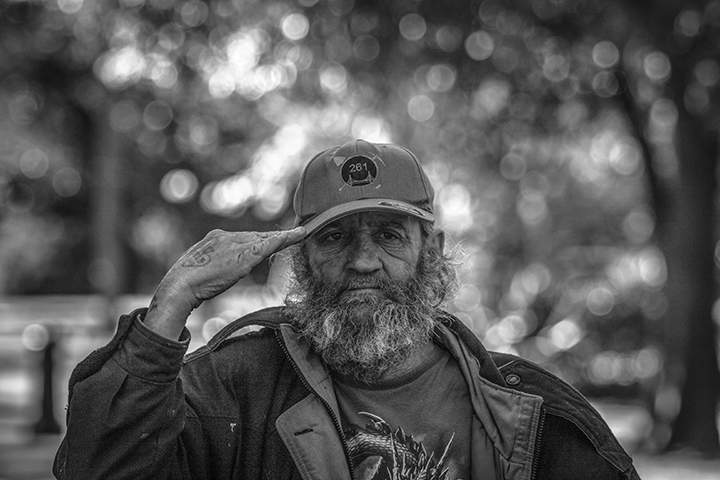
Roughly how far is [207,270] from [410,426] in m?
0.76

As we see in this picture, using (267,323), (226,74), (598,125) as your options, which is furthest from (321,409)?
(598,125)

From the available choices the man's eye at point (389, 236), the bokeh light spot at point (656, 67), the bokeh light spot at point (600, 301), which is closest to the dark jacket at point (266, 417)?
the man's eye at point (389, 236)

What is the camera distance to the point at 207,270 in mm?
2631

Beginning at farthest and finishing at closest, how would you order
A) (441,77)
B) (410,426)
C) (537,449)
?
(441,77) → (410,426) → (537,449)

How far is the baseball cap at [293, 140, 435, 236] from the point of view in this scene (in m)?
2.95

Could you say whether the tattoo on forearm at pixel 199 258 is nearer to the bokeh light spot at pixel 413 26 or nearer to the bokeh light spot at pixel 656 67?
the bokeh light spot at pixel 413 26

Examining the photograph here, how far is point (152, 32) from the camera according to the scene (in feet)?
30.8

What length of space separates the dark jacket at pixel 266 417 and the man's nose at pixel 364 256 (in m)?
0.28

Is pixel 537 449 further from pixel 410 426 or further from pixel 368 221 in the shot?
pixel 368 221

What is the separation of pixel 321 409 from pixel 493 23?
728cm

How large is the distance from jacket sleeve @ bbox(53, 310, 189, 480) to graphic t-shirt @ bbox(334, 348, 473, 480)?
2.01ft

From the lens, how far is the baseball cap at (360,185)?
295 centimetres

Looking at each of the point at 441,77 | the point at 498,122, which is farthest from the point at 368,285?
the point at 498,122

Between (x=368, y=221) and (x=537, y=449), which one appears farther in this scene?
(x=368, y=221)
